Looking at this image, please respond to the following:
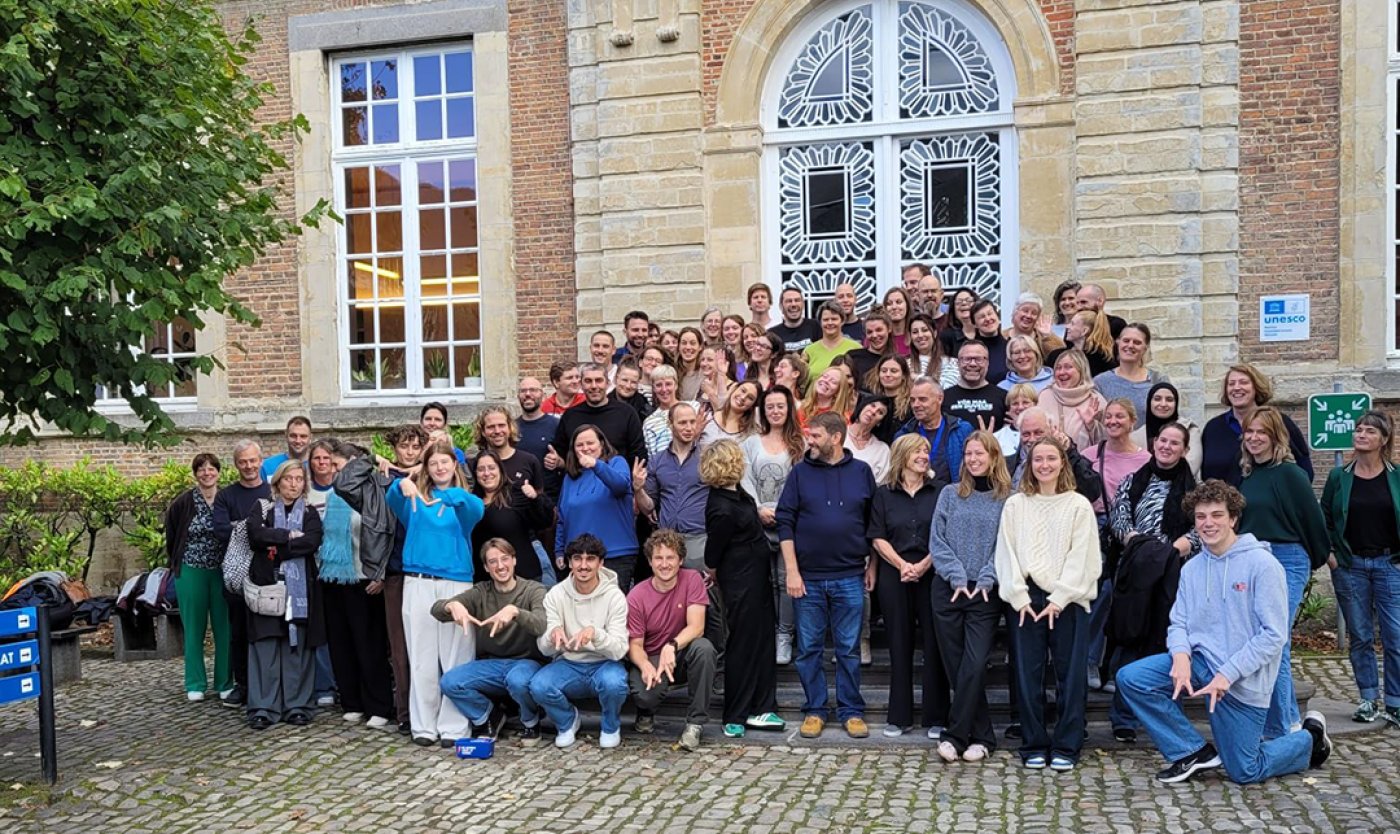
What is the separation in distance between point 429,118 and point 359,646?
722 cm

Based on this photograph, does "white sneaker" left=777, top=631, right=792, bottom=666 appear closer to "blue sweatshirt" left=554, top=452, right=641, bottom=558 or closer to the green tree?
"blue sweatshirt" left=554, top=452, right=641, bottom=558

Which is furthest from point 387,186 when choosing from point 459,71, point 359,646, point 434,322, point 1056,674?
point 1056,674

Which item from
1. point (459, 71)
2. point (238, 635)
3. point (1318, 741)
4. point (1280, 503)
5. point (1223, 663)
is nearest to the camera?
point (1223, 663)

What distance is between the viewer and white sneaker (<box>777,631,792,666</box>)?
8.31 m

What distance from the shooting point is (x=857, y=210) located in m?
12.6

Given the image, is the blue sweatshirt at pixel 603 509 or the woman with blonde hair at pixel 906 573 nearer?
the woman with blonde hair at pixel 906 573

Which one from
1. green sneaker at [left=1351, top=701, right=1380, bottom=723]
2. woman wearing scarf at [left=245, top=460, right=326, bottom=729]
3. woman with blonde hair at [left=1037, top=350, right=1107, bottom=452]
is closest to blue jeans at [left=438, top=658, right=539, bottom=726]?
woman wearing scarf at [left=245, top=460, right=326, bottom=729]

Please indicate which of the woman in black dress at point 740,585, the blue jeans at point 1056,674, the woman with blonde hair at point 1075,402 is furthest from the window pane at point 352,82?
the blue jeans at point 1056,674

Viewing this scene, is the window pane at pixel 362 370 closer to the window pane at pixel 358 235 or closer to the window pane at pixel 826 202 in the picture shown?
the window pane at pixel 358 235

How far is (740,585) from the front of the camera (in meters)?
7.64

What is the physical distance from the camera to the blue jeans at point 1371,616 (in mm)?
7453

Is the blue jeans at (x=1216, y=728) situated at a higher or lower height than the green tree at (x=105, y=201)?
lower

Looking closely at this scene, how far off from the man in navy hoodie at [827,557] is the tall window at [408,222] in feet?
22.3

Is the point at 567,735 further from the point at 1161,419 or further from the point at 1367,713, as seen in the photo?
the point at 1367,713
